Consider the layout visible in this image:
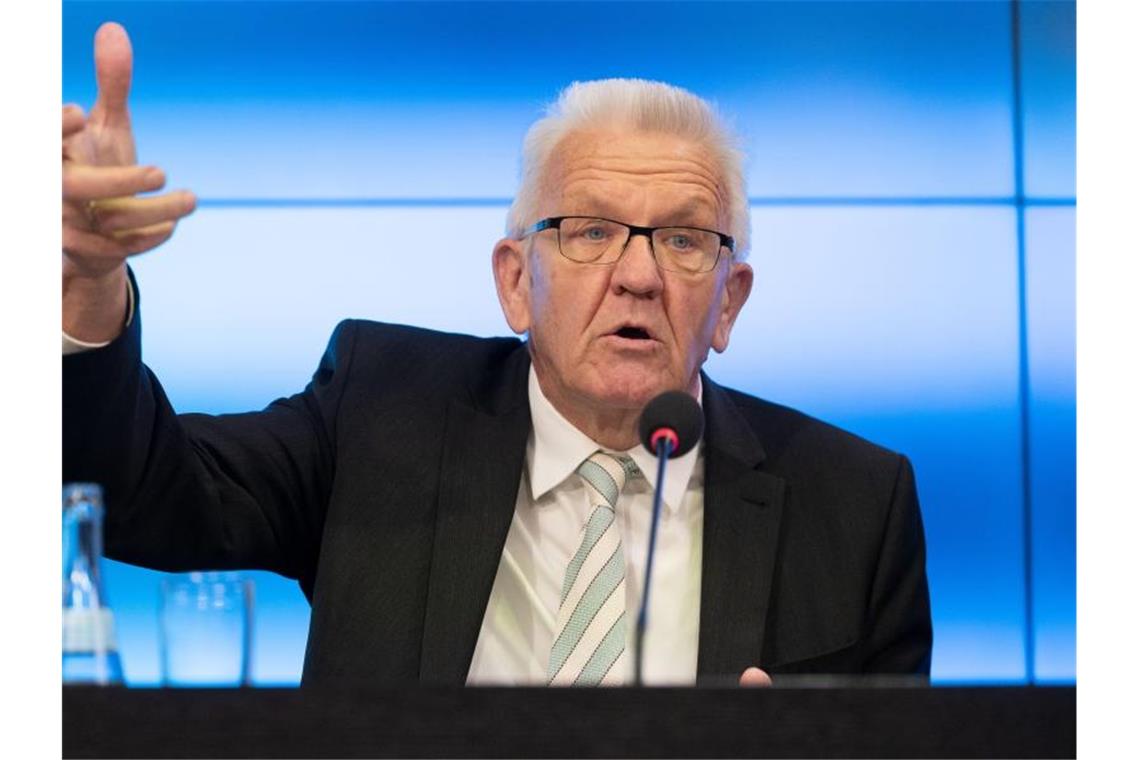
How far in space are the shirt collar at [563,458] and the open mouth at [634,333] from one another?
→ 12 centimetres

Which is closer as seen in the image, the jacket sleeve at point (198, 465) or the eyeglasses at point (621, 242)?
the jacket sleeve at point (198, 465)

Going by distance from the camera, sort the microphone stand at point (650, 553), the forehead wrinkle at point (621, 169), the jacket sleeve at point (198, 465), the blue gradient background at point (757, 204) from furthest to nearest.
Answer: the blue gradient background at point (757, 204)
the forehead wrinkle at point (621, 169)
the jacket sleeve at point (198, 465)
the microphone stand at point (650, 553)

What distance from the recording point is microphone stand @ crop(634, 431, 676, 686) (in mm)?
1173

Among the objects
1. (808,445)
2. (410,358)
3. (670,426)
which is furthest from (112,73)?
(808,445)

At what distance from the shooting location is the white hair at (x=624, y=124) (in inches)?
83.7

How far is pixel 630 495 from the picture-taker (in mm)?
2025

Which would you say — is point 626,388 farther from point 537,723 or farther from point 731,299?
point 537,723

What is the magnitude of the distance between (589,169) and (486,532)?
0.55 metres

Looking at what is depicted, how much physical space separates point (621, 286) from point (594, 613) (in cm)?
45

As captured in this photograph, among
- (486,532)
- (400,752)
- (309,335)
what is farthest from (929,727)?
(309,335)

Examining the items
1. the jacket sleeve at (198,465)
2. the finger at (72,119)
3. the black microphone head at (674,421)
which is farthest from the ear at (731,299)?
the finger at (72,119)

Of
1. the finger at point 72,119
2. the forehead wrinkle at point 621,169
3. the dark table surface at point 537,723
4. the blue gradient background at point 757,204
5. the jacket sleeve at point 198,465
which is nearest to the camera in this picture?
the dark table surface at point 537,723

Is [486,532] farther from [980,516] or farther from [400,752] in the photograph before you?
[980,516]

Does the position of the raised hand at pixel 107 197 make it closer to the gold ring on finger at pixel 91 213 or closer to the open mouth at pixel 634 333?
the gold ring on finger at pixel 91 213
